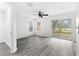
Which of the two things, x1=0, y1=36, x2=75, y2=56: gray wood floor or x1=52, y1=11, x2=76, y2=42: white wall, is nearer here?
x1=0, y1=36, x2=75, y2=56: gray wood floor

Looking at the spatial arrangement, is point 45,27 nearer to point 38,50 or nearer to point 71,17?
point 71,17

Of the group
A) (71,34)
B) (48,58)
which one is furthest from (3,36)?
(71,34)

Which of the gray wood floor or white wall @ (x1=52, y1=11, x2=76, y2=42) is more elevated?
white wall @ (x1=52, y1=11, x2=76, y2=42)

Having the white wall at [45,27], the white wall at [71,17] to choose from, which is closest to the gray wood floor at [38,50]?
the white wall at [45,27]

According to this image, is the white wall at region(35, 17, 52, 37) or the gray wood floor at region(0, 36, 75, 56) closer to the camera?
the gray wood floor at region(0, 36, 75, 56)

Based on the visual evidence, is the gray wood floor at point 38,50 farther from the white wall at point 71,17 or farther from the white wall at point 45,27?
the white wall at point 71,17

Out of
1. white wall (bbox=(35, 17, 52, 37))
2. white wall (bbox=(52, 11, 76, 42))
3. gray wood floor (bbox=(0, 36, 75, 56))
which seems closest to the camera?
gray wood floor (bbox=(0, 36, 75, 56))

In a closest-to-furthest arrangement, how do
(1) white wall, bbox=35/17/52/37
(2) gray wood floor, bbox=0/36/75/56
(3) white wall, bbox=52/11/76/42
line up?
(2) gray wood floor, bbox=0/36/75/56
(3) white wall, bbox=52/11/76/42
(1) white wall, bbox=35/17/52/37

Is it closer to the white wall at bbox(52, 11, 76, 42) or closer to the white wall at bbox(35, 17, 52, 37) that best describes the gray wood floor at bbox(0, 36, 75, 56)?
the white wall at bbox(35, 17, 52, 37)

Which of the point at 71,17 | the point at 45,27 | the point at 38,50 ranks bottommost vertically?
Answer: the point at 38,50

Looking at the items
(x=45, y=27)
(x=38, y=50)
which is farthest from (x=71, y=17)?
(x=38, y=50)

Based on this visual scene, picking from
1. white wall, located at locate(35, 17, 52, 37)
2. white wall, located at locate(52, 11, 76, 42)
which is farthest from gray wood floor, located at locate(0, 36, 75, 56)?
white wall, located at locate(52, 11, 76, 42)

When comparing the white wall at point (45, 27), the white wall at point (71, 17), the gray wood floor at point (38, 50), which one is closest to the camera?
the gray wood floor at point (38, 50)

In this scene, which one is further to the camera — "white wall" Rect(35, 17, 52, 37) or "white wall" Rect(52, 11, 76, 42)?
"white wall" Rect(35, 17, 52, 37)
